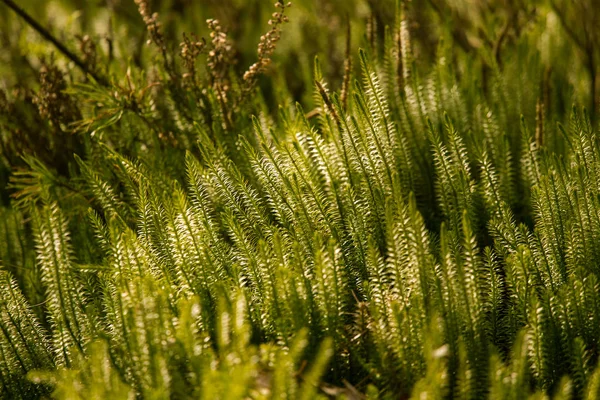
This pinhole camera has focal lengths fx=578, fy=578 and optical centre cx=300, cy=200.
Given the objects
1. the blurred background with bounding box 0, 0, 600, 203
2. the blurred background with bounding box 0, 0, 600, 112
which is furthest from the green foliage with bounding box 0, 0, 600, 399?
the blurred background with bounding box 0, 0, 600, 112

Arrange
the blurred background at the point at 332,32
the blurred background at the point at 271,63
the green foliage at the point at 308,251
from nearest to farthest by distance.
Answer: the green foliage at the point at 308,251 < the blurred background at the point at 271,63 < the blurred background at the point at 332,32

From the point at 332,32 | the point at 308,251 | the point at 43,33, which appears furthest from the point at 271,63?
the point at 308,251

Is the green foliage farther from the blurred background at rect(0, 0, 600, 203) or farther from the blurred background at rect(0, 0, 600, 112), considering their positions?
the blurred background at rect(0, 0, 600, 112)

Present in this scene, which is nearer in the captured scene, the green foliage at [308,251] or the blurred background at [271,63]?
the green foliage at [308,251]

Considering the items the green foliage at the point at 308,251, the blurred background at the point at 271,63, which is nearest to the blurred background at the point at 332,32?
the blurred background at the point at 271,63

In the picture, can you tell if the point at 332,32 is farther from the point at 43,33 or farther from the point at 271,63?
the point at 43,33

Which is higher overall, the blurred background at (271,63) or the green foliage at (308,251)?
the blurred background at (271,63)

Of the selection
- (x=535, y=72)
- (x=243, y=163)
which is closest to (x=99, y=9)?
(x=243, y=163)

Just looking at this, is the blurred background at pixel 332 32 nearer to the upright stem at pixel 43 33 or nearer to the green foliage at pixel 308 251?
the upright stem at pixel 43 33
